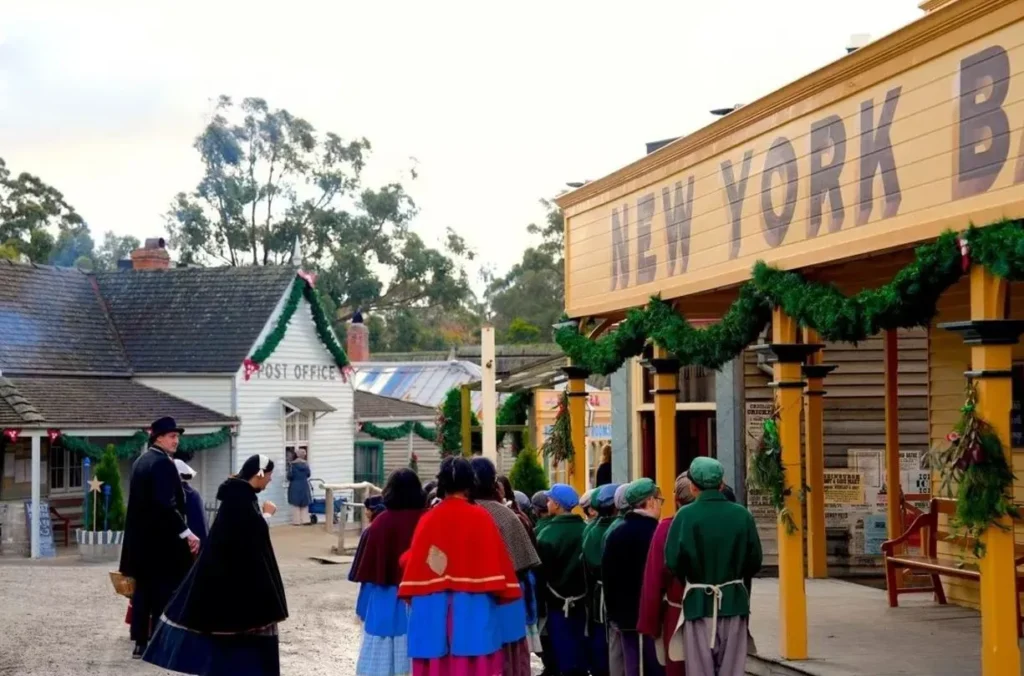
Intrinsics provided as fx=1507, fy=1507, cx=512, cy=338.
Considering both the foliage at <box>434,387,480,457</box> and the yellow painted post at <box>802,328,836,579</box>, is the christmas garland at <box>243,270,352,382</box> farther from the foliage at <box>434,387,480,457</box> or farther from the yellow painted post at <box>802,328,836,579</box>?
the yellow painted post at <box>802,328,836,579</box>

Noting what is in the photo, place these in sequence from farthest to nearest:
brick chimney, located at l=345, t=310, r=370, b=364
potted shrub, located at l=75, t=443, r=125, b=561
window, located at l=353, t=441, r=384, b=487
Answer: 1. brick chimney, located at l=345, t=310, r=370, b=364
2. window, located at l=353, t=441, r=384, b=487
3. potted shrub, located at l=75, t=443, r=125, b=561

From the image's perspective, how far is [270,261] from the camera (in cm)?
6291

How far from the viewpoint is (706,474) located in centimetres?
856

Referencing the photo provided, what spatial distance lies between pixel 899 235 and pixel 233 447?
2499 centimetres

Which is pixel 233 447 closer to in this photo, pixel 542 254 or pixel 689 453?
pixel 689 453

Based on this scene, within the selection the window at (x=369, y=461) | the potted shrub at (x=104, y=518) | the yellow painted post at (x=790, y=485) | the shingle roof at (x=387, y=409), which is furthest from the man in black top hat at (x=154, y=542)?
the window at (x=369, y=461)

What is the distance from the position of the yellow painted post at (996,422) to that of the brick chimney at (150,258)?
1234 inches

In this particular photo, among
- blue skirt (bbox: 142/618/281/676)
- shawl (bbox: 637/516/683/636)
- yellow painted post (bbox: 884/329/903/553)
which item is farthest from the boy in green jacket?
yellow painted post (bbox: 884/329/903/553)

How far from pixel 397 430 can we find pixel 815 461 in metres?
24.4

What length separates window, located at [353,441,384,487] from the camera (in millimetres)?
41281

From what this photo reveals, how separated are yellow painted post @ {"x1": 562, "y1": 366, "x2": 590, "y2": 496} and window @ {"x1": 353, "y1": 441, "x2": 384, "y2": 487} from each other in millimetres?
25036

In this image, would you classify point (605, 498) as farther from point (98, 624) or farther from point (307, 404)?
point (307, 404)

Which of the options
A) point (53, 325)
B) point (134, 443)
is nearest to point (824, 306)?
point (134, 443)

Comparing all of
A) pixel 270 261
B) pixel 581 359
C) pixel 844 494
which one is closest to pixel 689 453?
pixel 844 494
